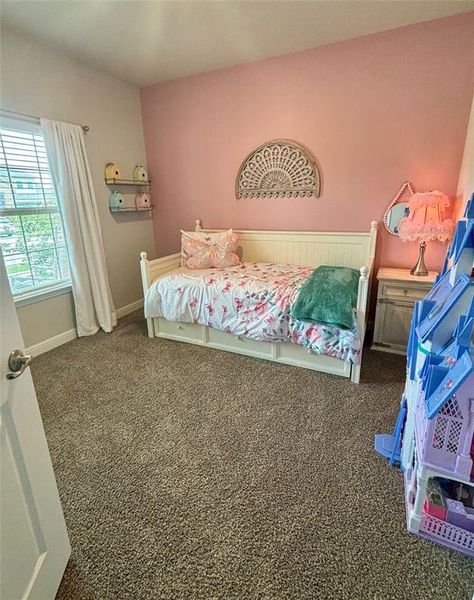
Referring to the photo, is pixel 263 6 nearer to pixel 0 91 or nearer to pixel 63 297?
pixel 0 91

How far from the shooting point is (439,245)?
2719 millimetres

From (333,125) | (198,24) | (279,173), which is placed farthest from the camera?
(279,173)

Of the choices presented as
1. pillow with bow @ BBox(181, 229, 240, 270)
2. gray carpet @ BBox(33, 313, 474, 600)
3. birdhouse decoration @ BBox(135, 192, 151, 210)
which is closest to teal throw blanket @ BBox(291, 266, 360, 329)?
gray carpet @ BBox(33, 313, 474, 600)

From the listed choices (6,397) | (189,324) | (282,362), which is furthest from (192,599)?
(189,324)

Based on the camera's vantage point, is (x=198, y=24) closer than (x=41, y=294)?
Yes

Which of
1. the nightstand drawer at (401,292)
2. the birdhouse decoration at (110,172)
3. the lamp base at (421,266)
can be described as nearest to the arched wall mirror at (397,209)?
the lamp base at (421,266)

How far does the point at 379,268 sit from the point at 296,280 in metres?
0.91

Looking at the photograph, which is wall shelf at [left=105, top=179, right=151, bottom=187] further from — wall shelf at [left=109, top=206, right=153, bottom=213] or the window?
the window

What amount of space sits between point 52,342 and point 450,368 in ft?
9.96

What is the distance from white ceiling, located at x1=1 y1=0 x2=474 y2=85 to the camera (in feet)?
6.95

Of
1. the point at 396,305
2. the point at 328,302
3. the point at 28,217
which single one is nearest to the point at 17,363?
the point at 328,302

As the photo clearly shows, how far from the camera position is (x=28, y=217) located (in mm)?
2627

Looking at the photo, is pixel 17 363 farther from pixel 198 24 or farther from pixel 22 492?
pixel 198 24

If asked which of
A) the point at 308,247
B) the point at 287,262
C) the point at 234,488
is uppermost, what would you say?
the point at 308,247
